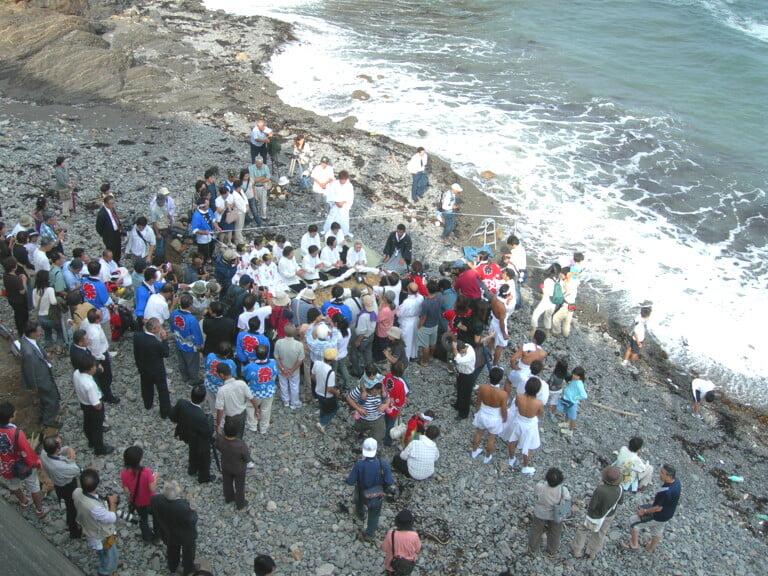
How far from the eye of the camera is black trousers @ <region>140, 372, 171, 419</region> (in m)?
9.48

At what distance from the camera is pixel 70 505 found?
7.64m

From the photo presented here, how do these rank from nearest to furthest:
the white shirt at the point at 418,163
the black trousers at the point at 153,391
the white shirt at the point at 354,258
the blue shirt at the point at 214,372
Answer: the blue shirt at the point at 214,372, the black trousers at the point at 153,391, the white shirt at the point at 354,258, the white shirt at the point at 418,163

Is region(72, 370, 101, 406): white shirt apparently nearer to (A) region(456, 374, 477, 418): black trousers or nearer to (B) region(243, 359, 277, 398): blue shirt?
(B) region(243, 359, 277, 398): blue shirt

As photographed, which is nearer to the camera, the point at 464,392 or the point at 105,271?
the point at 464,392

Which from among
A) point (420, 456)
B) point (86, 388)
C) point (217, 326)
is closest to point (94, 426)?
point (86, 388)

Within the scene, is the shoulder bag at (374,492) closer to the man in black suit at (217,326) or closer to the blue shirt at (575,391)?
the man in black suit at (217,326)

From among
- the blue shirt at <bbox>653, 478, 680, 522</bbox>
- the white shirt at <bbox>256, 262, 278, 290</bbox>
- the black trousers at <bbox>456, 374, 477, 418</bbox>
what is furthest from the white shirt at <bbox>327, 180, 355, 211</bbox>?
the blue shirt at <bbox>653, 478, 680, 522</bbox>

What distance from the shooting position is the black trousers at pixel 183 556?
730 cm

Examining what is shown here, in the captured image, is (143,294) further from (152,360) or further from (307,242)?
(307,242)

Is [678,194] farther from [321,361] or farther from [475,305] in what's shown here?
[321,361]

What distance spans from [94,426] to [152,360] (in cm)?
117

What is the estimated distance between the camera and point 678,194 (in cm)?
2242

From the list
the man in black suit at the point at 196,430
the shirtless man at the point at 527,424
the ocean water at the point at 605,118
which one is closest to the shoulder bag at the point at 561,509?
the shirtless man at the point at 527,424

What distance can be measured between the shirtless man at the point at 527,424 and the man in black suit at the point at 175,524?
4952 millimetres
